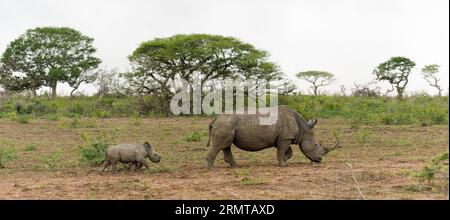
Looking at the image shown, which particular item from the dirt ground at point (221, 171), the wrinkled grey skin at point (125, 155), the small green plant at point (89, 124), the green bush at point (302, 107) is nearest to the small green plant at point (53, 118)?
the green bush at point (302, 107)

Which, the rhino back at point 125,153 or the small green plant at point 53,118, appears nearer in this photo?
the rhino back at point 125,153

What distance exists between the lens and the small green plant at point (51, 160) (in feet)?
38.9

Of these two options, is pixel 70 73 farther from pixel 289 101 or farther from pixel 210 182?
pixel 210 182

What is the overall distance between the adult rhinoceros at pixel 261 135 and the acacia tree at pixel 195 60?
14.6 m

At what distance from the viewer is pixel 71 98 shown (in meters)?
31.0

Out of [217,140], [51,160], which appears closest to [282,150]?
[217,140]

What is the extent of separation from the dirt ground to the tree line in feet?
28.5

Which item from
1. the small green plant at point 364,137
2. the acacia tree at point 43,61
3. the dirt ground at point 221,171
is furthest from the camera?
the acacia tree at point 43,61

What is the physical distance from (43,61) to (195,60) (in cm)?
1007

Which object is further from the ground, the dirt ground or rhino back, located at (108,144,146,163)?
rhino back, located at (108,144,146,163)

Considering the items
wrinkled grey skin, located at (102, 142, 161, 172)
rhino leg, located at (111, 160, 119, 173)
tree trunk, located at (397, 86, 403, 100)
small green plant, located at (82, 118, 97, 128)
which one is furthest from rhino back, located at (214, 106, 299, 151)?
tree trunk, located at (397, 86, 403, 100)

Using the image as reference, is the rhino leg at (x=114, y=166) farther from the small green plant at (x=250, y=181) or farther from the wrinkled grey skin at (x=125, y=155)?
the small green plant at (x=250, y=181)

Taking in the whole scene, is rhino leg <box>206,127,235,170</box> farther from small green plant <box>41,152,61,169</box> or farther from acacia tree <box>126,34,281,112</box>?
acacia tree <box>126,34,281,112</box>

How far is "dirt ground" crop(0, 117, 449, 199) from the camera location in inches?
340
